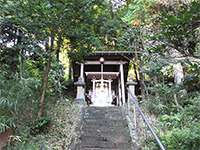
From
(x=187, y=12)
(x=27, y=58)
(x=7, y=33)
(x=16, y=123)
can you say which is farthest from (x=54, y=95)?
(x=187, y=12)

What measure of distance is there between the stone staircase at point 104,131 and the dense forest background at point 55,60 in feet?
1.60

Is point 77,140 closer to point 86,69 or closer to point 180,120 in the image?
point 180,120

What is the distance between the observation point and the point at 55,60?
11352 millimetres

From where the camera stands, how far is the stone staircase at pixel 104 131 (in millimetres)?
8047

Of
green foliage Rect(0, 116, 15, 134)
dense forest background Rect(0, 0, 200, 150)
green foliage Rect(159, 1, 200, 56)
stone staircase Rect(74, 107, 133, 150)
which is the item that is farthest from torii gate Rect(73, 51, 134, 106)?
green foliage Rect(159, 1, 200, 56)

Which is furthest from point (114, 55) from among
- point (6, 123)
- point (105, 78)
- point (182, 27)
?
point (182, 27)

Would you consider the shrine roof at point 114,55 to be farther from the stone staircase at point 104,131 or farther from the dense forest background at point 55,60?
the stone staircase at point 104,131

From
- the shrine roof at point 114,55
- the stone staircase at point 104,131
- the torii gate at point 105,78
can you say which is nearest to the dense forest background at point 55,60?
the stone staircase at point 104,131

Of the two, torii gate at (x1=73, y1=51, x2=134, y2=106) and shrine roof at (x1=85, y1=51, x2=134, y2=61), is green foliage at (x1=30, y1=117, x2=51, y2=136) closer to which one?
torii gate at (x1=73, y1=51, x2=134, y2=106)

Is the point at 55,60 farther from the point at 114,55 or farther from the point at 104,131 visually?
the point at 114,55

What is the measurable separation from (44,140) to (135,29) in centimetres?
772

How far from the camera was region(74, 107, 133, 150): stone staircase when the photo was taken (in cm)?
805

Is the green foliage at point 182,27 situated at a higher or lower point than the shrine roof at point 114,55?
lower

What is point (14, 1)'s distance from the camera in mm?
8914
